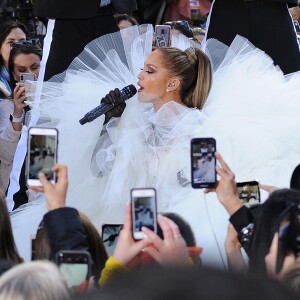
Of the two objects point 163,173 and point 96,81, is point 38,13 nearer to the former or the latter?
point 96,81

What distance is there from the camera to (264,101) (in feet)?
13.8

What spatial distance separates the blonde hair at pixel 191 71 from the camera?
4270 mm

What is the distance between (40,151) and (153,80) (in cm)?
141

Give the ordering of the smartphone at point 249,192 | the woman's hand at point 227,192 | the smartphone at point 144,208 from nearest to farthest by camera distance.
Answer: the smartphone at point 144,208 → the woman's hand at point 227,192 → the smartphone at point 249,192

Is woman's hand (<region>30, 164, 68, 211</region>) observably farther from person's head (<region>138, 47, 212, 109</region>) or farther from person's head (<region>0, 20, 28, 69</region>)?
person's head (<region>0, 20, 28, 69</region>)

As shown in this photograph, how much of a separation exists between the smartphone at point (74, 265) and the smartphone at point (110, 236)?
720 mm

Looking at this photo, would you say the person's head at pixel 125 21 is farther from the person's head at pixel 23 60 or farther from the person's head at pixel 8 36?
the person's head at pixel 23 60

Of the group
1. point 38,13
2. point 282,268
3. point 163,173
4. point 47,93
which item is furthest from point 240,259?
point 38,13

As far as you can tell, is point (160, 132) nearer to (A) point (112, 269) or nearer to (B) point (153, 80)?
(B) point (153, 80)

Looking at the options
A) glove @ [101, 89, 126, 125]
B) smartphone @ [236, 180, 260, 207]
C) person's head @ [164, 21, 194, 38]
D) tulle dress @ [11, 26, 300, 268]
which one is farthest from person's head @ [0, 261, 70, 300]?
person's head @ [164, 21, 194, 38]

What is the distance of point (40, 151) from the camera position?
295 centimetres

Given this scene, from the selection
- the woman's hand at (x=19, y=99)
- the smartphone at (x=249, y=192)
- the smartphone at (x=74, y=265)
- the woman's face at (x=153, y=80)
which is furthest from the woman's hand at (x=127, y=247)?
the woman's hand at (x=19, y=99)

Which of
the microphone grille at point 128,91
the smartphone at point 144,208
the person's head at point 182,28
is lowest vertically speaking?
the smartphone at point 144,208

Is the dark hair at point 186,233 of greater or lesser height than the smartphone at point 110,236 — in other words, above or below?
above
